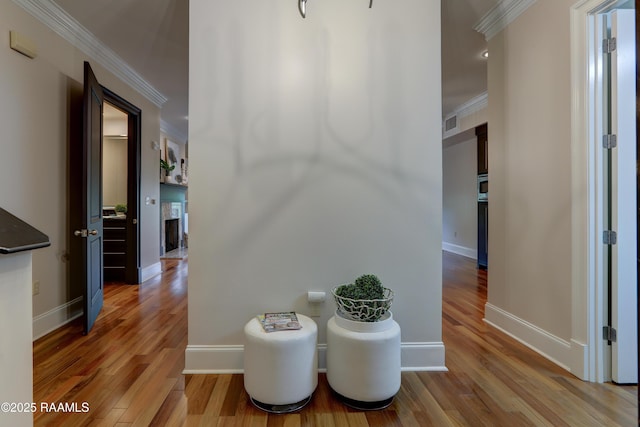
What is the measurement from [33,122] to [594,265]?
417cm

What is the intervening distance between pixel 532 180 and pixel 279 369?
7.36ft

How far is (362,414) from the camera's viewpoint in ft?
5.12

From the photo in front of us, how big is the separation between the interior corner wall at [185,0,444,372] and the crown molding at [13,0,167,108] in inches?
63.2

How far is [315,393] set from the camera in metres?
1.74

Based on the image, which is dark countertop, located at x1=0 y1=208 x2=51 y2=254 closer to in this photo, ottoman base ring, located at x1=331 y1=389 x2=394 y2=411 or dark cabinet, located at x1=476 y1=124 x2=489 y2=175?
ottoman base ring, located at x1=331 y1=389 x2=394 y2=411

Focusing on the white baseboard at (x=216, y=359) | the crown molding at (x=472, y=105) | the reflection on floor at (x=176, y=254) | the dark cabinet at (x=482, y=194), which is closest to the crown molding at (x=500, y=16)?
the crown molding at (x=472, y=105)

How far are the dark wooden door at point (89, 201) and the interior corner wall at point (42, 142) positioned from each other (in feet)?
0.38

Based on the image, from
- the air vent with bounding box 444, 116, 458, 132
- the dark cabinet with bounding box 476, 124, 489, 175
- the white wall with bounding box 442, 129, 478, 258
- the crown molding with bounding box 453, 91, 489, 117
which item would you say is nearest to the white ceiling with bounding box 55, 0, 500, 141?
the crown molding with bounding box 453, 91, 489, 117

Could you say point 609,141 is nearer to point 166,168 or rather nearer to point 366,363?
point 366,363

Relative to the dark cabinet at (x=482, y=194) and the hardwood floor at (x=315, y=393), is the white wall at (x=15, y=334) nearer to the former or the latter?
the hardwood floor at (x=315, y=393)

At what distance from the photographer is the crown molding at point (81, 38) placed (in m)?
2.44

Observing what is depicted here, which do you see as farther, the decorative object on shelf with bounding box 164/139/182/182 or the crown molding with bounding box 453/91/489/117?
the decorative object on shelf with bounding box 164/139/182/182

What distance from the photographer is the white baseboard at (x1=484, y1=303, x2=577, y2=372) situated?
200 centimetres

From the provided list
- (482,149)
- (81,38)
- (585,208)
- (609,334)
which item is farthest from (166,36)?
(482,149)
